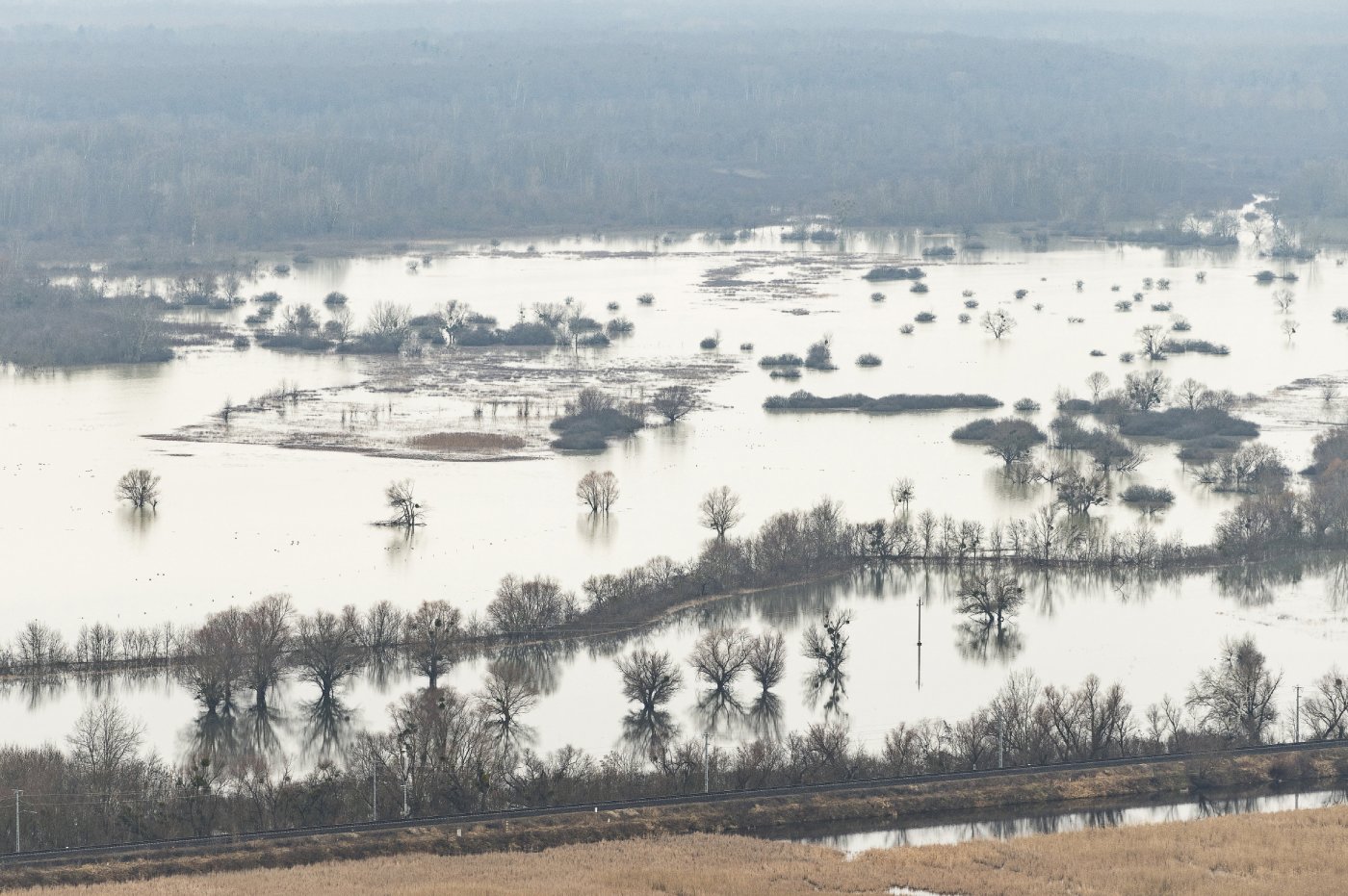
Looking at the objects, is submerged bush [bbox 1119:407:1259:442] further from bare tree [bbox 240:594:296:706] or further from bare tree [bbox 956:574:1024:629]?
bare tree [bbox 240:594:296:706]

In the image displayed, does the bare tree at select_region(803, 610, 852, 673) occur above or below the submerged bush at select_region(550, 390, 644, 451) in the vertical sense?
below

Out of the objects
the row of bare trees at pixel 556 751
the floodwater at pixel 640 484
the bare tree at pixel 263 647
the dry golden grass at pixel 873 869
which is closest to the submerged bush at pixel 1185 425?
the floodwater at pixel 640 484

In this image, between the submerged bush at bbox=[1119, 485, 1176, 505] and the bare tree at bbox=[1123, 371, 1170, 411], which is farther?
the bare tree at bbox=[1123, 371, 1170, 411]

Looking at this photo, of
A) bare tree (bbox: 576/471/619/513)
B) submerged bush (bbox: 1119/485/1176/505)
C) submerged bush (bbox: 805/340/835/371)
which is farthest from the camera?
submerged bush (bbox: 805/340/835/371)

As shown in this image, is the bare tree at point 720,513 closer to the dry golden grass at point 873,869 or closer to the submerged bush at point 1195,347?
the dry golden grass at point 873,869

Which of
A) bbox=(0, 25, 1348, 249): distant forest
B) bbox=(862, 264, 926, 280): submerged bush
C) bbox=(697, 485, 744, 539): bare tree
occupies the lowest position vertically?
bbox=(697, 485, 744, 539): bare tree

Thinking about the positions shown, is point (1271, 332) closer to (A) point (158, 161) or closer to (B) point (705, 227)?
(B) point (705, 227)

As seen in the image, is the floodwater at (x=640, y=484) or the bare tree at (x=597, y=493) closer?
the floodwater at (x=640, y=484)

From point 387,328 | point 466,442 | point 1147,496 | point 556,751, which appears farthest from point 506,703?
point 387,328

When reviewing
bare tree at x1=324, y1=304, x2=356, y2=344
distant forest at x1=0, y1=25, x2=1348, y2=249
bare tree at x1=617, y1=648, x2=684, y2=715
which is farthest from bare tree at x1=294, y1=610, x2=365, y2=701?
distant forest at x1=0, y1=25, x2=1348, y2=249
